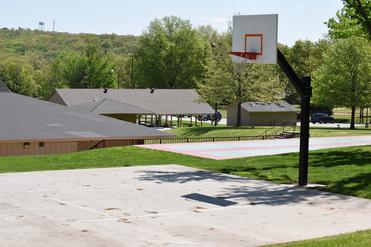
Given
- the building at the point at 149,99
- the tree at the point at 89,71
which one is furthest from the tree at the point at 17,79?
the building at the point at 149,99

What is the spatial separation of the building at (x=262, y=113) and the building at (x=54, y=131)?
104ft

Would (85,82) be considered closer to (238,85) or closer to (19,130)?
(238,85)

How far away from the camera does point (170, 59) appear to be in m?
107

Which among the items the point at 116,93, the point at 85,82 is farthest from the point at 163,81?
the point at 116,93

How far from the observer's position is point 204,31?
141250 millimetres

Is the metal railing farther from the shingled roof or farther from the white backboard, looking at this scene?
the white backboard

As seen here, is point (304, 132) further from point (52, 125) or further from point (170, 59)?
point (170, 59)

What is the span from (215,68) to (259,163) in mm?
47531

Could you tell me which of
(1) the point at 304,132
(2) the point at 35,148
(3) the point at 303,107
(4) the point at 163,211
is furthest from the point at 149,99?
(4) the point at 163,211

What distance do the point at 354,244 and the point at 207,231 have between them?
3.04 meters

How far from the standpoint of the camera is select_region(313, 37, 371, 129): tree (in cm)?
6400

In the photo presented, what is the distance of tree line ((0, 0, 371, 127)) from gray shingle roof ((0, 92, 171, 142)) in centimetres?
1435

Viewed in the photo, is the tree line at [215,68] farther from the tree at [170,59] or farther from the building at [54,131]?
the building at [54,131]

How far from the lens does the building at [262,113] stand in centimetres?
7194
